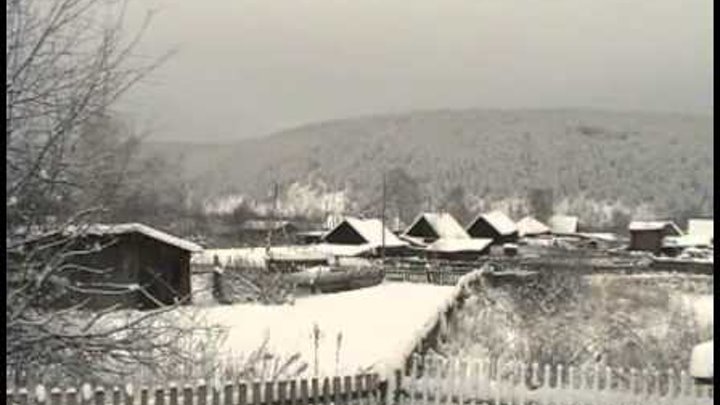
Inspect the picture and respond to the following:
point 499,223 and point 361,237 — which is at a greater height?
point 499,223

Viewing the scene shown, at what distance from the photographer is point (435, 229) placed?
8944cm

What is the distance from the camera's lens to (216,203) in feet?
522

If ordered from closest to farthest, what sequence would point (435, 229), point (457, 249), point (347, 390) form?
point (347, 390)
point (457, 249)
point (435, 229)

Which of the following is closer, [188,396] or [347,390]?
[188,396]

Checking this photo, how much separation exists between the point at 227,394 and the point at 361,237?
67.9 metres

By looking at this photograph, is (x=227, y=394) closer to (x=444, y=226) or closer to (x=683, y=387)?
(x=683, y=387)

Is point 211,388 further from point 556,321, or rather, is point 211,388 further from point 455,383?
point 556,321

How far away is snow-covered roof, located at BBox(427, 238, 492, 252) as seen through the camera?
80544mm

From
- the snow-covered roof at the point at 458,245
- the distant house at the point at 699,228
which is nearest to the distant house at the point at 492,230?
the snow-covered roof at the point at 458,245

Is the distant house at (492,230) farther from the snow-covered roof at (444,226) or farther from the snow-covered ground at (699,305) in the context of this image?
the snow-covered ground at (699,305)

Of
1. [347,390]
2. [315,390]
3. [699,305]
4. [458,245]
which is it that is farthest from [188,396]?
[458,245]

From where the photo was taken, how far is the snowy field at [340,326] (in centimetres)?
1884

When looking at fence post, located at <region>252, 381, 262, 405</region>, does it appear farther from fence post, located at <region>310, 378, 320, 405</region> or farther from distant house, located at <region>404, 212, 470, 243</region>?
distant house, located at <region>404, 212, 470, 243</region>

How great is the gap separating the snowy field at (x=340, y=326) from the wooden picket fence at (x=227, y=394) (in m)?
0.72
